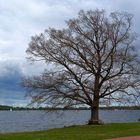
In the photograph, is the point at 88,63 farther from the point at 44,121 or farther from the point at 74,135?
the point at 44,121

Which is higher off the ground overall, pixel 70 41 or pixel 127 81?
pixel 70 41

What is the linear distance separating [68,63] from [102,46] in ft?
12.4

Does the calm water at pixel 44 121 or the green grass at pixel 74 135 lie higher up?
the calm water at pixel 44 121

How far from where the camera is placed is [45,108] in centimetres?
4241

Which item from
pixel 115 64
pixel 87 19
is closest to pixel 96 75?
pixel 115 64

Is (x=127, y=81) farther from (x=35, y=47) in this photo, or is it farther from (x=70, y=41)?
(x=35, y=47)


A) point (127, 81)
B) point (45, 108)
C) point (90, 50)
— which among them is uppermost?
point (90, 50)

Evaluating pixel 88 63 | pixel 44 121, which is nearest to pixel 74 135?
pixel 88 63

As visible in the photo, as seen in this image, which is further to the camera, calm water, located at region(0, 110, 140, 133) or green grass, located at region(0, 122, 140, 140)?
calm water, located at region(0, 110, 140, 133)

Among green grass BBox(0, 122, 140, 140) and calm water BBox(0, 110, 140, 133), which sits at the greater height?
calm water BBox(0, 110, 140, 133)

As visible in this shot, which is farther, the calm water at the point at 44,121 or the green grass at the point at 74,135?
the calm water at the point at 44,121

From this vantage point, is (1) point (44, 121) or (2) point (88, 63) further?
(1) point (44, 121)

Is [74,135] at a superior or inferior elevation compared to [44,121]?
inferior

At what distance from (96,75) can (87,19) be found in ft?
18.7
